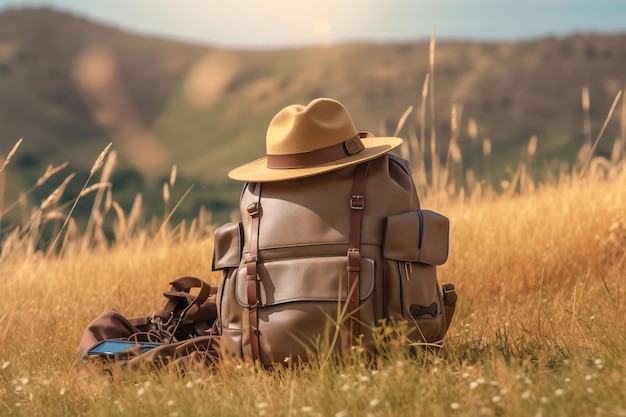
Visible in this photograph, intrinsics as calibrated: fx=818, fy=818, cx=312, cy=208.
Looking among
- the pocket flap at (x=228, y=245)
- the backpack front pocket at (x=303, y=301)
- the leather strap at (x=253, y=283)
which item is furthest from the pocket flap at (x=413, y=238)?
the pocket flap at (x=228, y=245)

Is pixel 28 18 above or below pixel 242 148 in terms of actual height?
above

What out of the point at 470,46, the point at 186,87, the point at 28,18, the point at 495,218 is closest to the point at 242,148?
the point at 186,87

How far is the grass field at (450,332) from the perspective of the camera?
2.81 metres

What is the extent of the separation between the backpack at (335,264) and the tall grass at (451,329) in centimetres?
15

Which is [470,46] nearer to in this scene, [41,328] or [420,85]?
[420,85]

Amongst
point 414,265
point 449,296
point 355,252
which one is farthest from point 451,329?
point 355,252

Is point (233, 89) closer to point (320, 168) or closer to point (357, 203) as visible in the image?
point (320, 168)

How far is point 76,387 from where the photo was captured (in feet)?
11.6

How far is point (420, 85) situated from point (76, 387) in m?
50.2

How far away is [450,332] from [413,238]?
45.9 inches

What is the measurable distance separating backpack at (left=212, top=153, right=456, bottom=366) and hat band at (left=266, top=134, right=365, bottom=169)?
88 millimetres

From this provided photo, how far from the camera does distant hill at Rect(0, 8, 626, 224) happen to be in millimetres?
47781

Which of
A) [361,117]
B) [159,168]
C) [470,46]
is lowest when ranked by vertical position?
[159,168]

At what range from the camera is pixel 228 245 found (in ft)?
12.5
